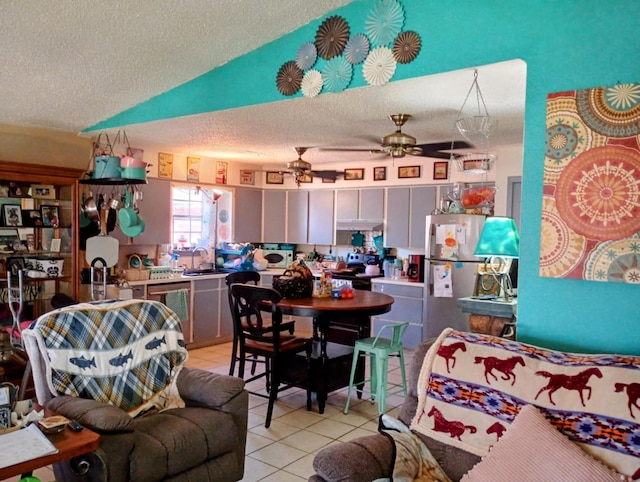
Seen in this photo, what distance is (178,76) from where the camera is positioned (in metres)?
3.87

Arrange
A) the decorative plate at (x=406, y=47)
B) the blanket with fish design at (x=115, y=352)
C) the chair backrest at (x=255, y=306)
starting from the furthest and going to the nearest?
1. the chair backrest at (x=255, y=306)
2. the decorative plate at (x=406, y=47)
3. the blanket with fish design at (x=115, y=352)

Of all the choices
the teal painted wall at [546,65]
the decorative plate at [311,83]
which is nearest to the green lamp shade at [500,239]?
the teal painted wall at [546,65]

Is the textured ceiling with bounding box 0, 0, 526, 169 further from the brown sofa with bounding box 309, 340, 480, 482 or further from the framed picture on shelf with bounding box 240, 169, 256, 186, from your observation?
the framed picture on shelf with bounding box 240, 169, 256, 186

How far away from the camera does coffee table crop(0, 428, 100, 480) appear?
177cm

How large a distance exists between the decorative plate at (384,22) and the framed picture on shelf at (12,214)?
11.2 ft

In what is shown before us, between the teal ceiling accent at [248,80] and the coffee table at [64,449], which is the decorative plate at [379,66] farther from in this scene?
the coffee table at [64,449]

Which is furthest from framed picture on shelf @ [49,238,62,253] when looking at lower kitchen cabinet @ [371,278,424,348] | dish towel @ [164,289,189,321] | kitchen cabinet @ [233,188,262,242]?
lower kitchen cabinet @ [371,278,424,348]

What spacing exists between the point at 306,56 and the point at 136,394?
227 cm

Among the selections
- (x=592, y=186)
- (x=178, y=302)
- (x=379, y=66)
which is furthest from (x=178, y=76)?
(x=592, y=186)

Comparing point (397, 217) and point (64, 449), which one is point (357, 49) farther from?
point (397, 217)

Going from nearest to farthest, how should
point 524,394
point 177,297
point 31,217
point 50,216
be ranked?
point 524,394 → point 31,217 → point 50,216 → point 177,297

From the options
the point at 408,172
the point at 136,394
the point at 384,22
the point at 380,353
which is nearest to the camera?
the point at 136,394

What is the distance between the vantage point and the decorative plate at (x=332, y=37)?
312cm

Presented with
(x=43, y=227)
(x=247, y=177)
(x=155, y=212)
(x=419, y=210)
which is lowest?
(x=43, y=227)
